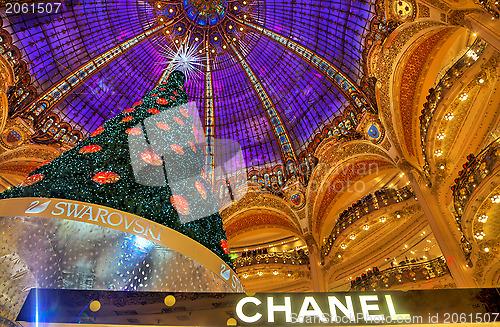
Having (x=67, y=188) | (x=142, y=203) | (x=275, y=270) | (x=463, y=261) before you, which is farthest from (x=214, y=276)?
(x=275, y=270)

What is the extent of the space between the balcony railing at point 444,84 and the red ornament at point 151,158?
1219 centimetres

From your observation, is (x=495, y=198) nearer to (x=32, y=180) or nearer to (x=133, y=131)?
(x=133, y=131)

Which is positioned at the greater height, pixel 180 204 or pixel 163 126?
pixel 163 126

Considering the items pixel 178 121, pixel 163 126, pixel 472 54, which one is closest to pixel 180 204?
pixel 163 126

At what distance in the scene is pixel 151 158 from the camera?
430 centimetres

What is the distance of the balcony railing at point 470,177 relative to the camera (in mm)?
9641

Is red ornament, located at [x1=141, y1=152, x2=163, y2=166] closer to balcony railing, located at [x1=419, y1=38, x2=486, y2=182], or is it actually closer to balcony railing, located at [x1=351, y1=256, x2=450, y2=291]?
balcony railing, located at [x1=419, y1=38, x2=486, y2=182]

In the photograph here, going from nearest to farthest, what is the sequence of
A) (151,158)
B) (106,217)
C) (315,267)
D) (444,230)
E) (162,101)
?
(106,217) → (151,158) → (162,101) → (444,230) → (315,267)

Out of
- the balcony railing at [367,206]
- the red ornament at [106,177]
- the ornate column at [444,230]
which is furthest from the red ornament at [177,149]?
the balcony railing at [367,206]

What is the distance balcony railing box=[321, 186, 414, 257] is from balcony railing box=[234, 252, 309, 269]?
1523 millimetres

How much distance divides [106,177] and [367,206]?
48.4ft

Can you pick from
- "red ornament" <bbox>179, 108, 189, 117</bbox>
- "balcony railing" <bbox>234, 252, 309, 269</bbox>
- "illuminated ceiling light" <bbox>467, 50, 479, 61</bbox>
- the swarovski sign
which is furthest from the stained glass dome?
the swarovski sign

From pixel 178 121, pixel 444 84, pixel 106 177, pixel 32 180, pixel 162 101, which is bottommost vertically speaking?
→ pixel 32 180

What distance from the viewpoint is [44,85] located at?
15758 millimetres
